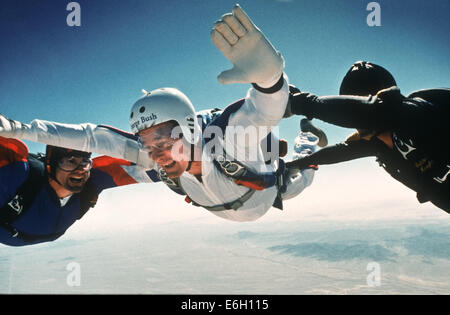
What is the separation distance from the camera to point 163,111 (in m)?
1.96

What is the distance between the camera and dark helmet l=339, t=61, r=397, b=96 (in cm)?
137

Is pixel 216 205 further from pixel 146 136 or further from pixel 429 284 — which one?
pixel 429 284

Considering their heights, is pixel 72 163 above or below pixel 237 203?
above

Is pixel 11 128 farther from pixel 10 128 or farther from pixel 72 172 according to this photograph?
pixel 72 172

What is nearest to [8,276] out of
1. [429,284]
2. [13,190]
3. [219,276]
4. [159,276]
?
[159,276]

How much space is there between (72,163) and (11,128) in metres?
1.02

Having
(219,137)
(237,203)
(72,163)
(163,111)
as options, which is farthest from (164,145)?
(72,163)

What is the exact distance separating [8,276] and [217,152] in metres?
235

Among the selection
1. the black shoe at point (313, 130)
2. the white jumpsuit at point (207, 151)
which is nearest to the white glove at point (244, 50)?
the white jumpsuit at point (207, 151)

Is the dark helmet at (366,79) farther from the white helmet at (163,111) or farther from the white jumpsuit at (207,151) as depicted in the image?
the white helmet at (163,111)

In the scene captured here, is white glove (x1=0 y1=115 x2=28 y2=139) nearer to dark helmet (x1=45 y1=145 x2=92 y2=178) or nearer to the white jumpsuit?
the white jumpsuit

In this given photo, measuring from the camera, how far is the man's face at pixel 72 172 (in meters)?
2.58

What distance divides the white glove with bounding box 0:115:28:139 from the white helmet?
75cm

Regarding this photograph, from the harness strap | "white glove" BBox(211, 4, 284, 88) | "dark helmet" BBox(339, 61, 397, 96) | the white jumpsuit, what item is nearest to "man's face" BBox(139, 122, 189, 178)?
the white jumpsuit
